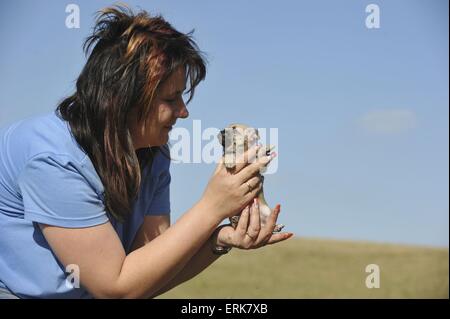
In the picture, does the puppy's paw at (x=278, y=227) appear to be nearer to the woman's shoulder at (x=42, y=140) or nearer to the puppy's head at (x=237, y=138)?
the puppy's head at (x=237, y=138)

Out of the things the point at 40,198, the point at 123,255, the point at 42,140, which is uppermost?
the point at 42,140

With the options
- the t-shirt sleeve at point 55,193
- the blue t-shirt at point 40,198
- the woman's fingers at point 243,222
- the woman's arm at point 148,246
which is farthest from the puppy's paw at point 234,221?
the t-shirt sleeve at point 55,193

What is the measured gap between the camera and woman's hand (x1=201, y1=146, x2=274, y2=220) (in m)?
2.72

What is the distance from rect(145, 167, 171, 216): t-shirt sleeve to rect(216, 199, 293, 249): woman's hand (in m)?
0.50

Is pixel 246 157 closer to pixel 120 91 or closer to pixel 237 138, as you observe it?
pixel 237 138

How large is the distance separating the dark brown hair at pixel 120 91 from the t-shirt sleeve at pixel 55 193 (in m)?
0.14

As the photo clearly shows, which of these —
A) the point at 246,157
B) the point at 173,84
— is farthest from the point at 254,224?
the point at 173,84

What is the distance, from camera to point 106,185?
2750mm

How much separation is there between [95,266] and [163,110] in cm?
75

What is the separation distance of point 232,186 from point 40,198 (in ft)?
2.60

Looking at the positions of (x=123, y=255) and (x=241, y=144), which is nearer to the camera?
(x=123, y=255)

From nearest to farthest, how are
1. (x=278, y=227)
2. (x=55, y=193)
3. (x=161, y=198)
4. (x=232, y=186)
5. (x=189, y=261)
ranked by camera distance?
(x=55, y=193) < (x=232, y=186) < (x=278, y=227) < (x=189, y=261) < (x=161, y=198)

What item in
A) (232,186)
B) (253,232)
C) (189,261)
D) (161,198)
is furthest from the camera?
(161,198)
